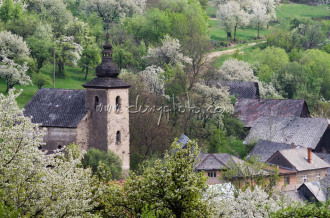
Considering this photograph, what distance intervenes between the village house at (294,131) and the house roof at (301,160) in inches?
121

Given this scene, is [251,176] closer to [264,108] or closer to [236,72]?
[264,108]

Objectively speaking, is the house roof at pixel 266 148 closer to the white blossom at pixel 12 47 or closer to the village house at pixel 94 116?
the village house at pixel 94 116

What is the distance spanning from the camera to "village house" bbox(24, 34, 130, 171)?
158ft

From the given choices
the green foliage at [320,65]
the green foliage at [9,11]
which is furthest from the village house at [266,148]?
the green foliage at [9,11]

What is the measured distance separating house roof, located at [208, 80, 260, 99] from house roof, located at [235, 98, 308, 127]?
7.57 feet

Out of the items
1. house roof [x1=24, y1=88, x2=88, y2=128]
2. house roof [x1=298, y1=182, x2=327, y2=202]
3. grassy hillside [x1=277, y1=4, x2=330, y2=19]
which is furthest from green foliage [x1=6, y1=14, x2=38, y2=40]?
grassy hillside [x1=277, y1=4, x2=330, y2=19]

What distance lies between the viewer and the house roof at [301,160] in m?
53.8

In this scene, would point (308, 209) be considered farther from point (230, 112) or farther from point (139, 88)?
point (230, 112)

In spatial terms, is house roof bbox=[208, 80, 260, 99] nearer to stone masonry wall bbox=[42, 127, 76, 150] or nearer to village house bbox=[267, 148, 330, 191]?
village house bbox=[267, 148, 330, 191]

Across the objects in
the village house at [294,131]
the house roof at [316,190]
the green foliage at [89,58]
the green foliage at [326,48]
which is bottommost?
the house roof at [316,190]

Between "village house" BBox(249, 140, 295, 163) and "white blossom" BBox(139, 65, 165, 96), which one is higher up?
"white blossom" BBox(139, 65, 165, 96)

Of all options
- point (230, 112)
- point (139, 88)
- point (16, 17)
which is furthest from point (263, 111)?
point (16, 17)

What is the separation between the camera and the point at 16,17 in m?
76.0

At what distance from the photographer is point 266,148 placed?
57281 mm
